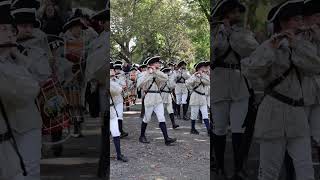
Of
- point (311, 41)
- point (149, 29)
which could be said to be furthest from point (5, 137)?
point (149, 29)

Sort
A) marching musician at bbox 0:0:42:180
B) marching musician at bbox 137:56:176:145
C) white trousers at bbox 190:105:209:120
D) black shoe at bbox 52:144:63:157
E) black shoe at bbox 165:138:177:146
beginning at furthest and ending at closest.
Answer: white trousers at bbox 190:105:209:120
marching musician at bbox 137:56:176:145
black shoe at bbox 165:138:177:146
black shoe at bbox 52:144:63:157
marching musician at bbox 0:0:42:180

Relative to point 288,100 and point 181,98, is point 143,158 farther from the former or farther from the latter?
point 181,98

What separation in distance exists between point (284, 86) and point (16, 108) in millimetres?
2175

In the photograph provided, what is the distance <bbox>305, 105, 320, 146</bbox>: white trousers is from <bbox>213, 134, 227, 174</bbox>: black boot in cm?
86

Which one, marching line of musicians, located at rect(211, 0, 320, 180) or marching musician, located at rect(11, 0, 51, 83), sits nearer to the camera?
marching line of musicians, located at rect(211, 0, 320, 180)

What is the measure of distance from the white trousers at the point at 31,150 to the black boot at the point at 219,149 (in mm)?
1679

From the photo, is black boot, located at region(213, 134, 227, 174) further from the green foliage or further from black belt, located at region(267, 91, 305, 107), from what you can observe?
the green foliage

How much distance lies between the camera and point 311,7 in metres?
4.38

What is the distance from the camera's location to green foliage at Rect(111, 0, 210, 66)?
2548cm

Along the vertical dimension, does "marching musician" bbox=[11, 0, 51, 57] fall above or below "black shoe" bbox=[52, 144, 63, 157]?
above

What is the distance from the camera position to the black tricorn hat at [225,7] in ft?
15.5

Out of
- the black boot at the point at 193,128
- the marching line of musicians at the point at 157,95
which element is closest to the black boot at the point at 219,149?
the marching line of musicians at the point at 157,95

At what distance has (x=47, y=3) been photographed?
452 centimetres

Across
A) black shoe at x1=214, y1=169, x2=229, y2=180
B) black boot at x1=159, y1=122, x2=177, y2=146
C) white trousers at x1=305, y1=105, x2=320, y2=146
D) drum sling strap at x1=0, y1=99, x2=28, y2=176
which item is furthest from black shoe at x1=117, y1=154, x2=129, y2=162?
white trousers at x1=305, y1=105, x2=320, y2=146
